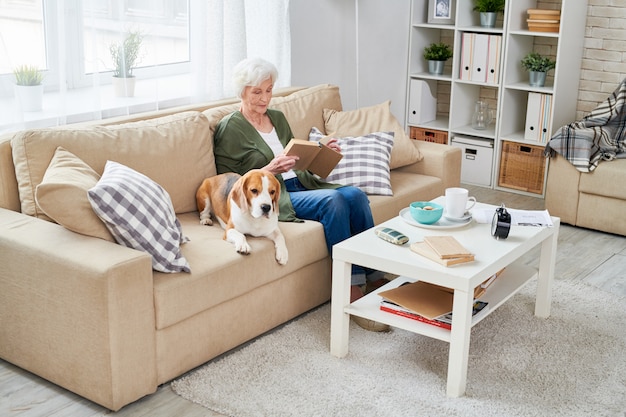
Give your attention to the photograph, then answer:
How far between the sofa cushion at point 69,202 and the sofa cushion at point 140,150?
0.16 m

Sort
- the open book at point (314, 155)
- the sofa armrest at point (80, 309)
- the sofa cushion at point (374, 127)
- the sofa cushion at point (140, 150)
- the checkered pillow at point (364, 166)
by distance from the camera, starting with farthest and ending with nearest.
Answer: the sofa cushion at point (374, 127), the checkered pillow at point (364, 166), the open book at point (314, 155), the sofa cushion at point (140, 150), the sofa armrest at point (80, 309)

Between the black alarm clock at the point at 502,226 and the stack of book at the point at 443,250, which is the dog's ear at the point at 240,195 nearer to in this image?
the stack of book at the point at 443,250

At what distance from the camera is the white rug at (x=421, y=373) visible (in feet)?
8.61

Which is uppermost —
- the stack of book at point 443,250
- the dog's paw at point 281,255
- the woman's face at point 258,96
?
the woman's face at point 258,96

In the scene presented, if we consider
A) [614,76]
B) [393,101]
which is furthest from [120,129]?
[614,76]

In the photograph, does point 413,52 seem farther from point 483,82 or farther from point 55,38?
point 55,38

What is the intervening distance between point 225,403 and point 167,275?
1.49 feet

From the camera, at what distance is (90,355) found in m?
2.52

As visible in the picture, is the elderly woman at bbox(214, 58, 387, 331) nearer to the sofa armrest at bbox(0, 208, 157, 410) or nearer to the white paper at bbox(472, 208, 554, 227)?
the white paper at bbox(472, 208, 554, 227)

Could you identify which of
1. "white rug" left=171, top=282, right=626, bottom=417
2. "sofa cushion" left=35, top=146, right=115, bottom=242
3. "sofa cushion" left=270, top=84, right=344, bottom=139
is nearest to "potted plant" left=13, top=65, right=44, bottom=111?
"sofa cushion" left=35, top=146, right=115, bottom=242

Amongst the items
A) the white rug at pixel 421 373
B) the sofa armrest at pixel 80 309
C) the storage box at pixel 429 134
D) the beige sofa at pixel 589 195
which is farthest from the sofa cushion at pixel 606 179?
the sofa armrest at pixel 80 309

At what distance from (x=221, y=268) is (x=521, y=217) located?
48.1 inches

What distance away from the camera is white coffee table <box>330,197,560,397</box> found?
8.68ft

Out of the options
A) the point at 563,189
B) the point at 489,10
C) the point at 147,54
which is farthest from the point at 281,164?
the point at 489,10
